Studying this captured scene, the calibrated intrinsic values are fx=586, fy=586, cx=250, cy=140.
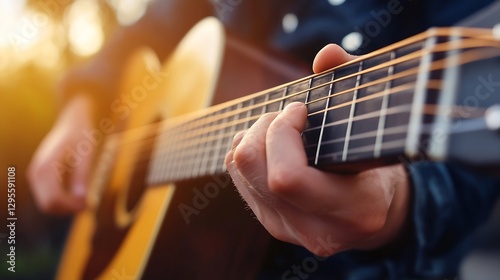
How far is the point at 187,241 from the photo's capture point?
0.70 metres

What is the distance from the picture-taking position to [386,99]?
34cm

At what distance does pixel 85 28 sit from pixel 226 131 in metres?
0.67

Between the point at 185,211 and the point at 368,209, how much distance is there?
315 millimetres

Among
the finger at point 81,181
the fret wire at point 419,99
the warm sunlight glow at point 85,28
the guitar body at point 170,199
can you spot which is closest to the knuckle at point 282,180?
the fret wire at point 419,99

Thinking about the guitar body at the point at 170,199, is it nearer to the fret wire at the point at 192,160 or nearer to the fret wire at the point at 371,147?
the fret wire at the point at 192,160

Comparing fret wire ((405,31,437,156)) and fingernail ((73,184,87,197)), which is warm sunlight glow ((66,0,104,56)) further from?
fret wire ((405,31,437,156))

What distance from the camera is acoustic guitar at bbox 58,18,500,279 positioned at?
296mm

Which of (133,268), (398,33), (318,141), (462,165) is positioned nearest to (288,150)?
(318,141)

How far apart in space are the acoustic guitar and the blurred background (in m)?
0.07

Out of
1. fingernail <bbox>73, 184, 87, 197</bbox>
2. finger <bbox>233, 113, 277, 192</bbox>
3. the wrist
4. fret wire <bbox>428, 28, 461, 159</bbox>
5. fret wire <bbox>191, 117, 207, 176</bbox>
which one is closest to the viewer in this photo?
fret wire <bbox>428, 28, 461, 159</bbox>

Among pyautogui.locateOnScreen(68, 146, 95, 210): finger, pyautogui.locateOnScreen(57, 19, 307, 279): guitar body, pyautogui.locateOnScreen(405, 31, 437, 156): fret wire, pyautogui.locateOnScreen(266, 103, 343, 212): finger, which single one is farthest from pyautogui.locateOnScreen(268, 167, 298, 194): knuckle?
pyautogui.locateOnScreen(68, 146, 95, 210): finger

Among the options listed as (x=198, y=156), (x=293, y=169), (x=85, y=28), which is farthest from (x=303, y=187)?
(x=85, y=28)

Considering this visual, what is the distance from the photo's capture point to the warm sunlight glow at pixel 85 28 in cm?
111

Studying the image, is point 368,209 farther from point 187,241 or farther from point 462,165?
point 187,241
